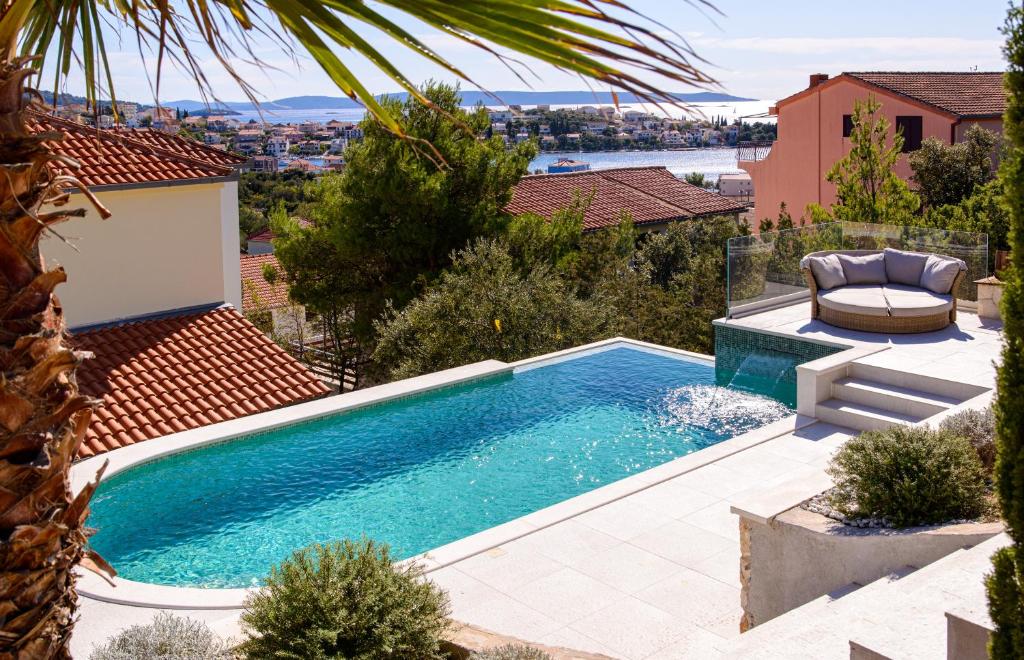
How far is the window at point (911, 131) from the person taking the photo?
103 feet

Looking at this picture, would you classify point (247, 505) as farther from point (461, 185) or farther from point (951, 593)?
point (461, 185)

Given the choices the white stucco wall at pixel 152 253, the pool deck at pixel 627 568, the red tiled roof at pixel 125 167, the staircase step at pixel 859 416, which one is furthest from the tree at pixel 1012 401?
the white stucco wall at pixel 152 253

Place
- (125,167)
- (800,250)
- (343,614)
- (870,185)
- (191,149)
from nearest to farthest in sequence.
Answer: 1. (343,614)
2. (125,167)
3. (191,149)
4. (800,250)
5. (870,185)

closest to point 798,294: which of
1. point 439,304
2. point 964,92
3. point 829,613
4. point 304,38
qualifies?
point 439,304

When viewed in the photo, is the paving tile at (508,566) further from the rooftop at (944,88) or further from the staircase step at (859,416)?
the rooftop at (944,88)

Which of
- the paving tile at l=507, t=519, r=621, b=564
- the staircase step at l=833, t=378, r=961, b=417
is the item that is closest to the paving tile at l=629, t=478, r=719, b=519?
the paving tile at l=507, t=519, r=621, b=564

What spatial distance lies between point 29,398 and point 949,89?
3582 cm

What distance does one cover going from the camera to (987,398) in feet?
30.6

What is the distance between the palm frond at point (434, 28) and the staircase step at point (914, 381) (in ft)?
35.0

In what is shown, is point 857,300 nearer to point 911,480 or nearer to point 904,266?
point 904,266

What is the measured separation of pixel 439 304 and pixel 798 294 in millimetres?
6098

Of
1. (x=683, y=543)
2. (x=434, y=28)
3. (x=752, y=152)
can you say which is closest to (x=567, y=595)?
(x=683, y=543)

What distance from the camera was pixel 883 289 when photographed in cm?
1441

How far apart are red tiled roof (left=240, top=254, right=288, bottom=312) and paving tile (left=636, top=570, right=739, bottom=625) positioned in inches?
898
